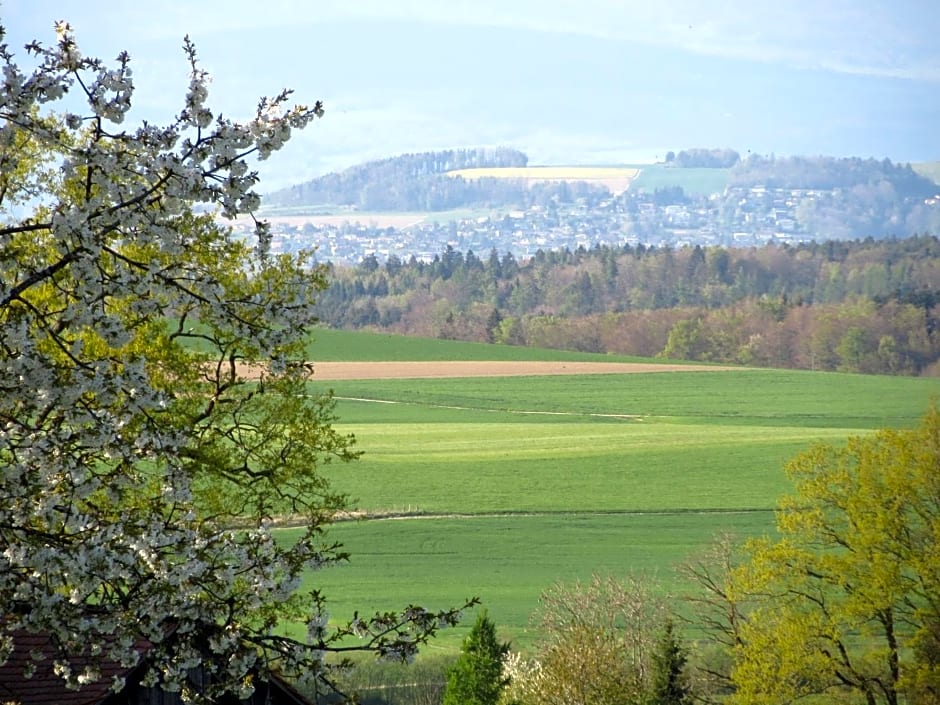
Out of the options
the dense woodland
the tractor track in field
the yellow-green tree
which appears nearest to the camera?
the yellow-green tree

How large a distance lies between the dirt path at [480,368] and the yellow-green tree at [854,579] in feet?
177

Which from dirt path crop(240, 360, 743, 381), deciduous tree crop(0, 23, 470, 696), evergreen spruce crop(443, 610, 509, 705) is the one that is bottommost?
dirt path crop(240, 360, 743, 381)

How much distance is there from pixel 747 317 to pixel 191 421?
103915 mm

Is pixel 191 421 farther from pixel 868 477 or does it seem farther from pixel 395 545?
pixel 395 545

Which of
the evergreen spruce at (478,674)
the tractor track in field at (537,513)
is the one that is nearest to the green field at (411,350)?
the tractor track in field at (537,513)

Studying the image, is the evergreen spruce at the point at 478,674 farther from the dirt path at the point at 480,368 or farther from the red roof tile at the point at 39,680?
the dirt path at the point at 480,368

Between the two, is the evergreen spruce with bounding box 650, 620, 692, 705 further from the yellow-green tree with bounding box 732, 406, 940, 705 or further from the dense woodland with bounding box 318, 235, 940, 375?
the dense woodland with bounding box 318, 235, 940, 375

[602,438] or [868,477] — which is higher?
[868,477]

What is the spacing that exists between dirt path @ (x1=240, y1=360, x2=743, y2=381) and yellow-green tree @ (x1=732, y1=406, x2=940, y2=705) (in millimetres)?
54058

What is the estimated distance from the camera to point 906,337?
10856 centimetres

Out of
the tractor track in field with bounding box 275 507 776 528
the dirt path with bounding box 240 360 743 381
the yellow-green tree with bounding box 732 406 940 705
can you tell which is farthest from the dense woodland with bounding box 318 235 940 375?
the yellow-green tree with bounding box 732 406 940 705

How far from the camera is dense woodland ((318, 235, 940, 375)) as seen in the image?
111m

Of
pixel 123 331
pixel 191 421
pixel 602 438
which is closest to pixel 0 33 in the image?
pixel 123 331

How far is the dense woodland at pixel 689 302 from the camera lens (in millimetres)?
111188
